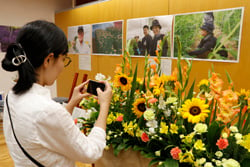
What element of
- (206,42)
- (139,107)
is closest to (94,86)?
(139,107)

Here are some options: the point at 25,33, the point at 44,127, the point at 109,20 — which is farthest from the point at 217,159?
the point at 109,20

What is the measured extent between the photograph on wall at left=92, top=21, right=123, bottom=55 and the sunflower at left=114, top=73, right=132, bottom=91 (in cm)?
183

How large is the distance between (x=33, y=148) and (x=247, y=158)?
0.71m

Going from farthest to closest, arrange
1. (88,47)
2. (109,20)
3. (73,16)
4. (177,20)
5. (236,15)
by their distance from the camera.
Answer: (73,16) < (88,47) < (109,20) < (177,20) < (236,15)

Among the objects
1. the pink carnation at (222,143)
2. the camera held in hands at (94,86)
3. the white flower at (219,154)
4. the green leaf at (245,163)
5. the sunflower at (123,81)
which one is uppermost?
the sunflower at (123,81)

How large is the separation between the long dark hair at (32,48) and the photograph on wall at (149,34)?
138 centimetres

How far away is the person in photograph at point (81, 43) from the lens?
3.25 metres

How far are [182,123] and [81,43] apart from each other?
280 cm

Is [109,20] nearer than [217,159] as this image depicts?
No

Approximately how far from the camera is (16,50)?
0.78 m

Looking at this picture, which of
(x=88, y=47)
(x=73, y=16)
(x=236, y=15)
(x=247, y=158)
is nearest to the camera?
(x=247, y=158)

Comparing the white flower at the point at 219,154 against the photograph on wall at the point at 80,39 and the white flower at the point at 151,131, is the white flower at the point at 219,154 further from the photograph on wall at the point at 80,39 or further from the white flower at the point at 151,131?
the photograph on wall at the point at 80,39

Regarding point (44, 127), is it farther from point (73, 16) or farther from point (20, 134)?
point (73, 16)

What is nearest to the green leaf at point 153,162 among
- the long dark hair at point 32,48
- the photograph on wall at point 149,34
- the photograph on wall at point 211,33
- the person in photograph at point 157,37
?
the long dark hair at point 32,48
